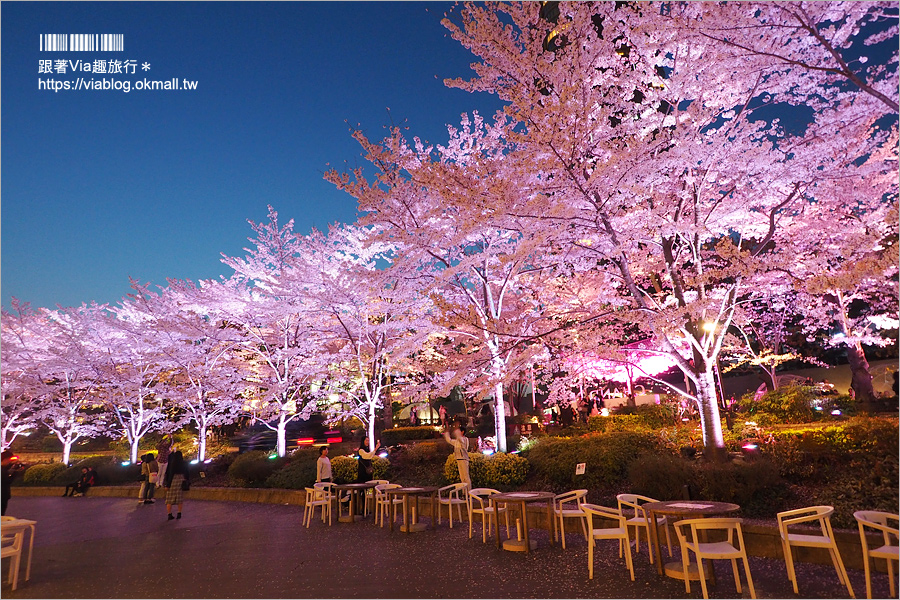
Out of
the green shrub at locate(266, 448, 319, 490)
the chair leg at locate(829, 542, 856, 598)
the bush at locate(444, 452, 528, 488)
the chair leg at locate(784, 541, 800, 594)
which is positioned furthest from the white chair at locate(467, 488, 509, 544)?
the green shrub at locate(266, 448, 319, 490)

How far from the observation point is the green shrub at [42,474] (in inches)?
782

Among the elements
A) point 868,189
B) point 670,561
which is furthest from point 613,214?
point 868,189

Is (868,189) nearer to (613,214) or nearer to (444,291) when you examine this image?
(613,214)

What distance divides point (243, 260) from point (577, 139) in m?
13.2

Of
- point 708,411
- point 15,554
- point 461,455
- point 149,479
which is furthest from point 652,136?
point 149,479

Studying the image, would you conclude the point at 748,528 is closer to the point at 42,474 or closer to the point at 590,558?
the point at 590,558

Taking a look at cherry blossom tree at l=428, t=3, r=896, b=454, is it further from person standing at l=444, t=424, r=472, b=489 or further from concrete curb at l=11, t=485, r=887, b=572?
person standing at l=444, t=424, r=472, b=489

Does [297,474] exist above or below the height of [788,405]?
below

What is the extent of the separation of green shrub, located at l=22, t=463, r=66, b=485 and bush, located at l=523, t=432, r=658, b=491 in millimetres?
19480

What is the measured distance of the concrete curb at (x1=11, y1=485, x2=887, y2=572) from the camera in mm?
4930

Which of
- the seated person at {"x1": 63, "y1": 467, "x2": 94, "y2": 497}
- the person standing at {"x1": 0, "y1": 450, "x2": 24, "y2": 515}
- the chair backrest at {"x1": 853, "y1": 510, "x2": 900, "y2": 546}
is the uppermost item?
the person standing at {"x1": 0, "y1": 450, "x2": 24, "y2": 515}

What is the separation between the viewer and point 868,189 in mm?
9234

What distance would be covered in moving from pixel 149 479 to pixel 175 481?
14.1 feet

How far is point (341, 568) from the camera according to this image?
19.9ft
